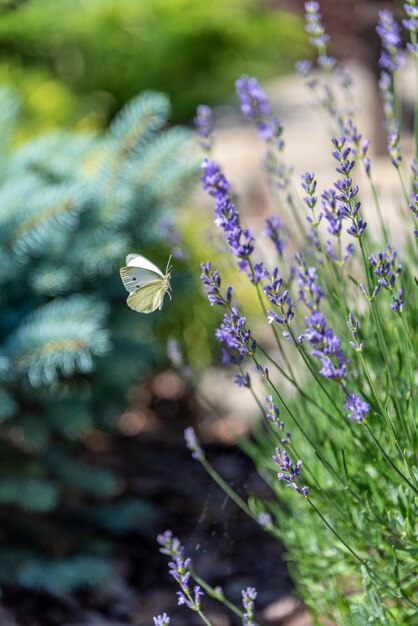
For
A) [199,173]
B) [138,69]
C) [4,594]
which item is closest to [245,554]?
[4,594]

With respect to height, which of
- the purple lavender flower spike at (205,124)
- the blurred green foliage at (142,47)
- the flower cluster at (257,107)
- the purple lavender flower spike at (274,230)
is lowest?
the purple lavender flower spike at (274,230)

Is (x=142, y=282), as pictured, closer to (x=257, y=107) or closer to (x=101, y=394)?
(x=257, y=107)

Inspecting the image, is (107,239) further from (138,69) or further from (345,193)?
(138,69)

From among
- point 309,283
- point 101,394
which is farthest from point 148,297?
point 101,394

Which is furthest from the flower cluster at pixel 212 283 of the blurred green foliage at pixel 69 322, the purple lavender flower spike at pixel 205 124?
the blurred green foliage at pixel 69 322

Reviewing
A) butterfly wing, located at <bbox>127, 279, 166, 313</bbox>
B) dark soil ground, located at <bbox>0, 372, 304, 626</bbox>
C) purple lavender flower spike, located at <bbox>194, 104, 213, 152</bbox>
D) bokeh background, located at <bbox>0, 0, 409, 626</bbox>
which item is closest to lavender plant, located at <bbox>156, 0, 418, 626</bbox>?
purple lavender flower spike, located at <bbox>194, 104, 213, 152</bbox>

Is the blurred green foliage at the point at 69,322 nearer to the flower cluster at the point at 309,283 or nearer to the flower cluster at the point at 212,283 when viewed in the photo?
the flower cluster at the point at 309,283
